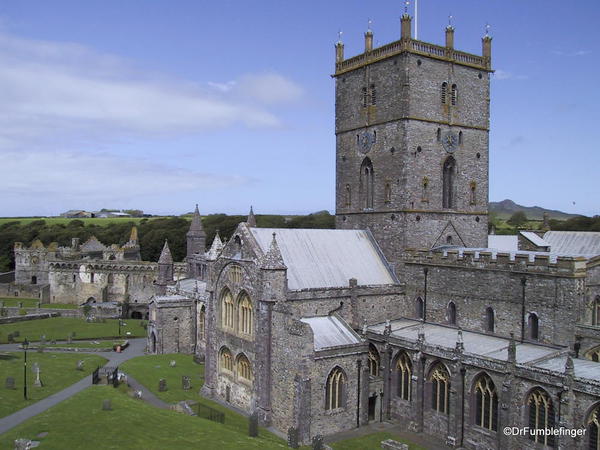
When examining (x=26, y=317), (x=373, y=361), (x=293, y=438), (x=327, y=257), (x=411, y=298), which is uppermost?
(x=327, y=257)

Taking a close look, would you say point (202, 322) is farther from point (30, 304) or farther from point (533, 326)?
point (30, 304)

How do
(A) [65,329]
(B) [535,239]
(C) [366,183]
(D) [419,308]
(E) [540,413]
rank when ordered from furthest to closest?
1. (A) [65,329]
2. (B) [535,239]
3. (C) [366,183]
4. (D) [419,308]
5. (E) [540,413]

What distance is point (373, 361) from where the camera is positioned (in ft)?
105

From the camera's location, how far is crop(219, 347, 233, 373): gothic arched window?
112ft

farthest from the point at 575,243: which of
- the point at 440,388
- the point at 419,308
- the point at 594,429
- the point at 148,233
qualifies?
the point at 148,233

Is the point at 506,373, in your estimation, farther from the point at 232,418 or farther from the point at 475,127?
the point at 475,127

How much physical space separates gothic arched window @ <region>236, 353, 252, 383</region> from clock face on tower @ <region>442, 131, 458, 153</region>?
19815mm

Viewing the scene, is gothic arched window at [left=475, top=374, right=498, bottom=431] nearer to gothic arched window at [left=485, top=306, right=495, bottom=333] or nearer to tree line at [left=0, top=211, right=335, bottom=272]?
gothic arched window at [left=485, top=306, right=495, bottom=333]

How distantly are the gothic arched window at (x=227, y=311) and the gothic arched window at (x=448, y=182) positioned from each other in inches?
644

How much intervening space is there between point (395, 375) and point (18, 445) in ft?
63.3

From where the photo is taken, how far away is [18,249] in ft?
322

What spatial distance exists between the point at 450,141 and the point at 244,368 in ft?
68.5

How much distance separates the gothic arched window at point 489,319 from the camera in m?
29.8

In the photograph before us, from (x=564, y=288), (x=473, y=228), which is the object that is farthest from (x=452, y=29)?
(x=564, y=288)
